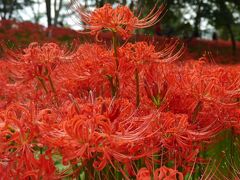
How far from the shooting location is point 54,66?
2174 millimetres

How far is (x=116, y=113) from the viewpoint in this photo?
1418mm

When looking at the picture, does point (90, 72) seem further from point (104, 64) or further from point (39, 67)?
point (39, 67)

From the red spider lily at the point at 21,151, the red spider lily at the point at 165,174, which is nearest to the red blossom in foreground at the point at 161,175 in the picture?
the red spider lily at the point at 165,174

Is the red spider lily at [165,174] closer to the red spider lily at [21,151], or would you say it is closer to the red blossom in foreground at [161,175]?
the red blossom in foreground at [161,175]

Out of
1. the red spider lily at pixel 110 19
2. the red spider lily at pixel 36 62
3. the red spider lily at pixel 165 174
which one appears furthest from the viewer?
the red spider lily at pixel 36 62

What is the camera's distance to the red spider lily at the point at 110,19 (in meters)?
1.99

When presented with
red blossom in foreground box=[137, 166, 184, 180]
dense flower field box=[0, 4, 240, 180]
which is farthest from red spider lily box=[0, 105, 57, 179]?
red blossom in foreground box=[137, 166, 184, 180]

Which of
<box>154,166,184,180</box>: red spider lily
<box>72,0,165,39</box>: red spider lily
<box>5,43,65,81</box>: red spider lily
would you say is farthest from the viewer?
<box>5,43,65,81</box>: red spider lily

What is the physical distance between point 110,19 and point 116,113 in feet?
2.22

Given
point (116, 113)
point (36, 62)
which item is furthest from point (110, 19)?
point (116, 113)

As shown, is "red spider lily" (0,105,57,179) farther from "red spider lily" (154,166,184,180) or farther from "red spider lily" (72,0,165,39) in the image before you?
"red spider lily" (72,0,165,39)

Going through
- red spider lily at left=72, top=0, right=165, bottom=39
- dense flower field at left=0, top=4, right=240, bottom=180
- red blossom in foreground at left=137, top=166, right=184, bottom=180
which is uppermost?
red spider lily at left=72, top=0, right=165, bottom=39

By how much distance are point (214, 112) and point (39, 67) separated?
80 cm

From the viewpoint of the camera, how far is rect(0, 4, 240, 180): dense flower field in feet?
4.40
